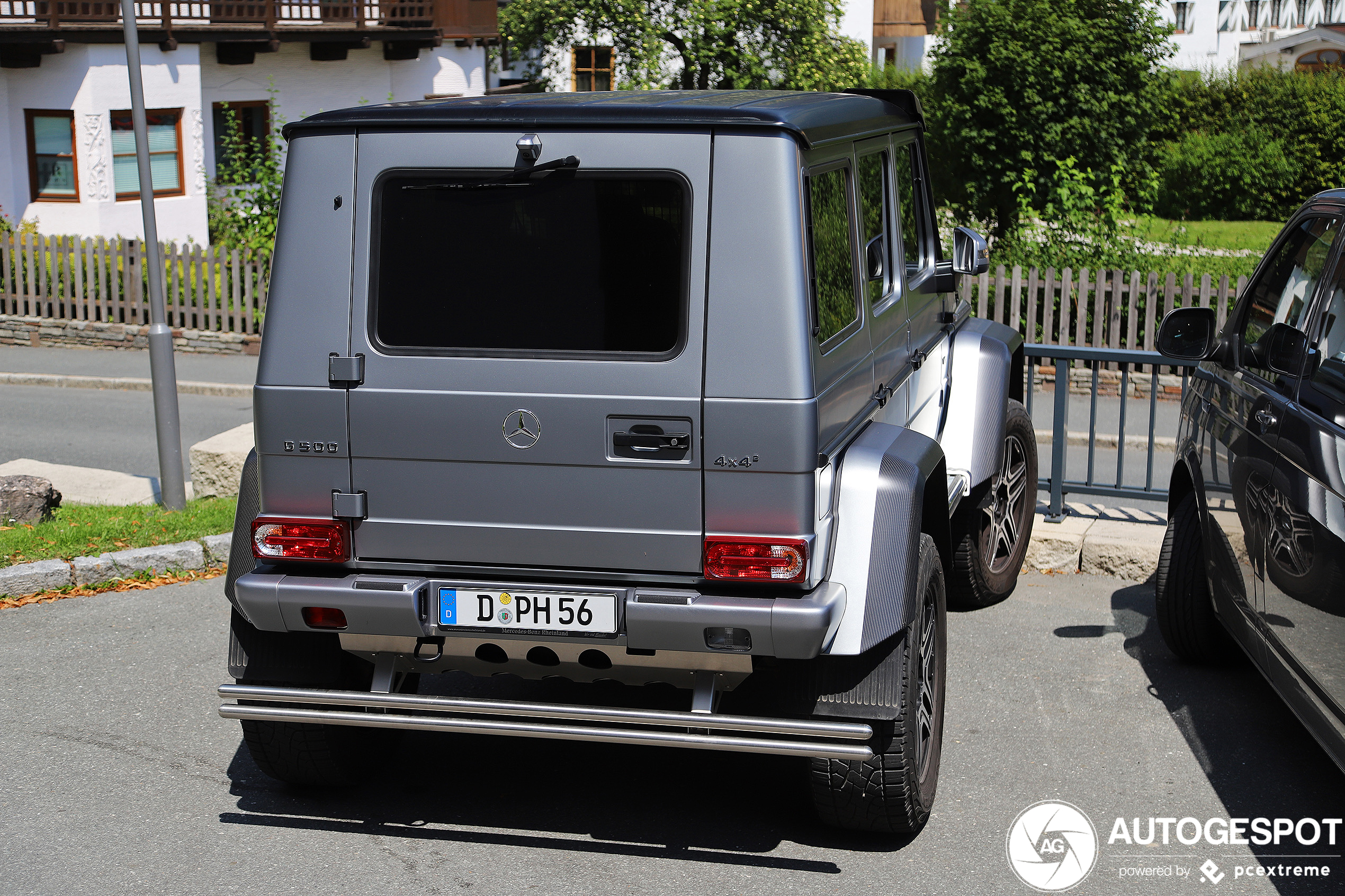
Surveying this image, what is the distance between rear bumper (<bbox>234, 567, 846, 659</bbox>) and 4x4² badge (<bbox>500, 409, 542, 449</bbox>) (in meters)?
0.41

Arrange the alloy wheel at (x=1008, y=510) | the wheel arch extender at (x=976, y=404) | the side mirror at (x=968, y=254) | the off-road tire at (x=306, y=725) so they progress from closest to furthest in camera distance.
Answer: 1. the off-road tire at (x=306, y=725)
2. the wheel arch extender at (x=976, y=404)
3. the side mirror at (x=968, y=254)
4. the alloy wheel at (x=1008, y=510)

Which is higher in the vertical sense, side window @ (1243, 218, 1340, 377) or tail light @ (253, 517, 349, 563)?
side window @ (1243, 218, 1340, 377)

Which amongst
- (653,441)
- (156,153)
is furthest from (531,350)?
(156,153)

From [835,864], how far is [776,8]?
61.2 ft

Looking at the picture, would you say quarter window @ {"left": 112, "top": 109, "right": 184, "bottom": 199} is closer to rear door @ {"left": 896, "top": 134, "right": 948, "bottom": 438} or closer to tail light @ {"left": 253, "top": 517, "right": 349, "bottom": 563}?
rear door @ {"left": 896, "top": 134, "right": 948, "bottom": 438}

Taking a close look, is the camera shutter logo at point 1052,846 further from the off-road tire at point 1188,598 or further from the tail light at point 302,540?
the tail light at point 302,540

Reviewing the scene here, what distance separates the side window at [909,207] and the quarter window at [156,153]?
19019mm

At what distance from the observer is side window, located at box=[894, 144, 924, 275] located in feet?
18.1

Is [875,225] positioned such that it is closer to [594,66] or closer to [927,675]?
[927,675]

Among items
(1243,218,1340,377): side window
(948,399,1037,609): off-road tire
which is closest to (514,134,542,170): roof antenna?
(1243,218,1340,377): side window

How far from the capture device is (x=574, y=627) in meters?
3.89

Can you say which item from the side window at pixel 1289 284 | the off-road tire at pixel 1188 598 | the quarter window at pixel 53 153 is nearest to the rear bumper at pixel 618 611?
the side window at pixel 1289 284

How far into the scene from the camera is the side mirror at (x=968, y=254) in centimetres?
618

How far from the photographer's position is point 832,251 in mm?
4168
